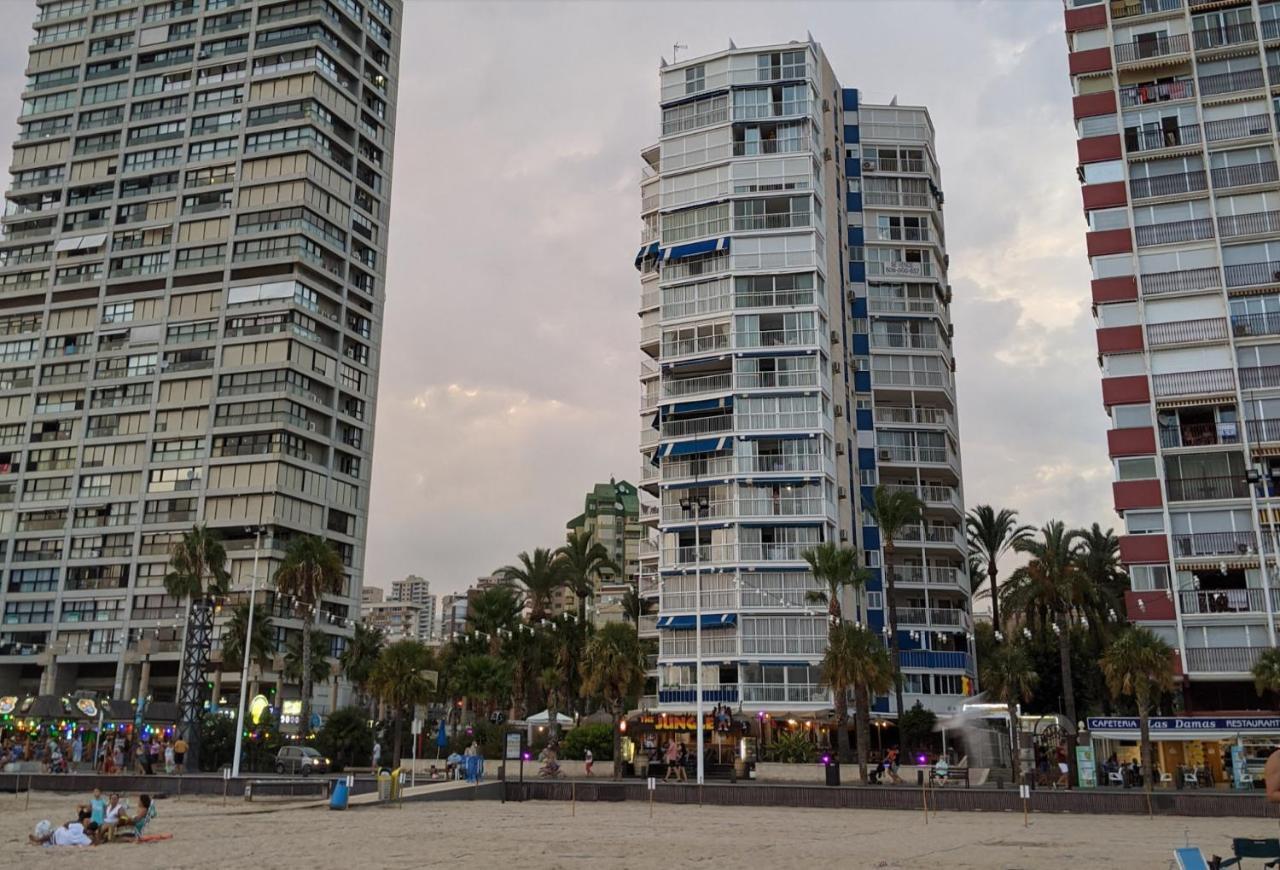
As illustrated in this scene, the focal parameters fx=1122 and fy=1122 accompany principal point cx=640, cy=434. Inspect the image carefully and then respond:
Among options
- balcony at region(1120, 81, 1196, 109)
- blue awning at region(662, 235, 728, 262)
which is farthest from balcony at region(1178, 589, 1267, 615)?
blue awning at region(662, 235, 728, 262)

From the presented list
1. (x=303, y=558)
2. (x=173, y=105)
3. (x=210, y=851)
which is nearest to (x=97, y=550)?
(x=303, y=558)

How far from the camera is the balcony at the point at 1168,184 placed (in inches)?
2506

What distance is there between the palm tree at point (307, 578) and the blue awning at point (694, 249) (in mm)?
29420

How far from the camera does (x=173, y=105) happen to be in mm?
102875

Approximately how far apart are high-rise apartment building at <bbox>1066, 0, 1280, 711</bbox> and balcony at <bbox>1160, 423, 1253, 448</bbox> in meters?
0.10

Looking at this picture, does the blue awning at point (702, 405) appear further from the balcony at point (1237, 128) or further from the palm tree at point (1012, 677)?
the balcony at point (1237, 128)

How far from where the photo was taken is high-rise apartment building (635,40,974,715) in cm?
6806

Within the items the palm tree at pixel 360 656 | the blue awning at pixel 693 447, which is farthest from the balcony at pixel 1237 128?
the palm tree at pixel 360 656

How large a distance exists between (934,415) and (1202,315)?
2178cm

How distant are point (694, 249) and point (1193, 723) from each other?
40.9 meters

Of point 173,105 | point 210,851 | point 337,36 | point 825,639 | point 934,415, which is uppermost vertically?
point 337,36

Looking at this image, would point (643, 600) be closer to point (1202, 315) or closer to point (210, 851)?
point (1202, 315)

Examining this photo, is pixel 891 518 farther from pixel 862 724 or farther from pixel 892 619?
pixel 862 724

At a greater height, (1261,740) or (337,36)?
(337,36)
